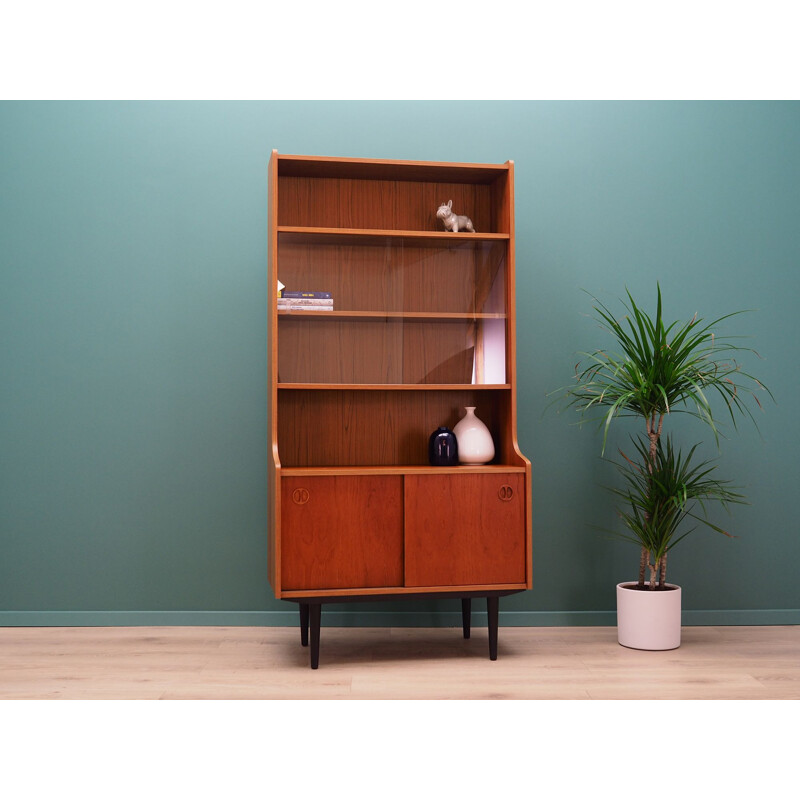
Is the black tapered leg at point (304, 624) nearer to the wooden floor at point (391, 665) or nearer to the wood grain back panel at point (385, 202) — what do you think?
the wooden floor at point (391, 665)

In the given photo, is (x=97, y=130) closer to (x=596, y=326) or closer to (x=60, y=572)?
(x=60, y=572)

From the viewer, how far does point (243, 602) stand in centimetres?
339

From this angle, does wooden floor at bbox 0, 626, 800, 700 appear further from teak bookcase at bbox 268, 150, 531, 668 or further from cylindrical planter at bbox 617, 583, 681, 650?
teak bookcase at bbox 268, 150, 531, 668

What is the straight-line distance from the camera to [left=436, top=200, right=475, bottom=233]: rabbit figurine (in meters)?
3.21

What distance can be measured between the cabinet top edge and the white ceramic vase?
3.30ft

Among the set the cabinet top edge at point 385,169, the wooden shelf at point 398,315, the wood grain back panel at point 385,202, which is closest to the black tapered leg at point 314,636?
the wooden shelf at point 398,315

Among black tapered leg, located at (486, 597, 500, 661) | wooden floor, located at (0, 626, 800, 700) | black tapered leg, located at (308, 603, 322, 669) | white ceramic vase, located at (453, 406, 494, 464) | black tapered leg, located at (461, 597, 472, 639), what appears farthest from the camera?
black tapered leg, located at (461, 597, 472, 639)

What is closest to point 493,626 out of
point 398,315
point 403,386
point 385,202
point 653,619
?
point 653,619

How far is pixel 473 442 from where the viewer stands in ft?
10.3

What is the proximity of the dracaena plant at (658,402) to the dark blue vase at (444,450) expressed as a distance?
589 millimetres

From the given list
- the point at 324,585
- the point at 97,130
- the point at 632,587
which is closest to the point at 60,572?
the point at 324,585

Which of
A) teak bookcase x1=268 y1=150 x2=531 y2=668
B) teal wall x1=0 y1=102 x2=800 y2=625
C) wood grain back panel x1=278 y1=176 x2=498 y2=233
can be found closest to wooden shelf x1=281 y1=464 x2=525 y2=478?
teak bookcase x1=268 y1=150 x2=531 y2=668

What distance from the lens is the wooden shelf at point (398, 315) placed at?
3064mm

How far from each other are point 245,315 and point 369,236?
73 centimetres
